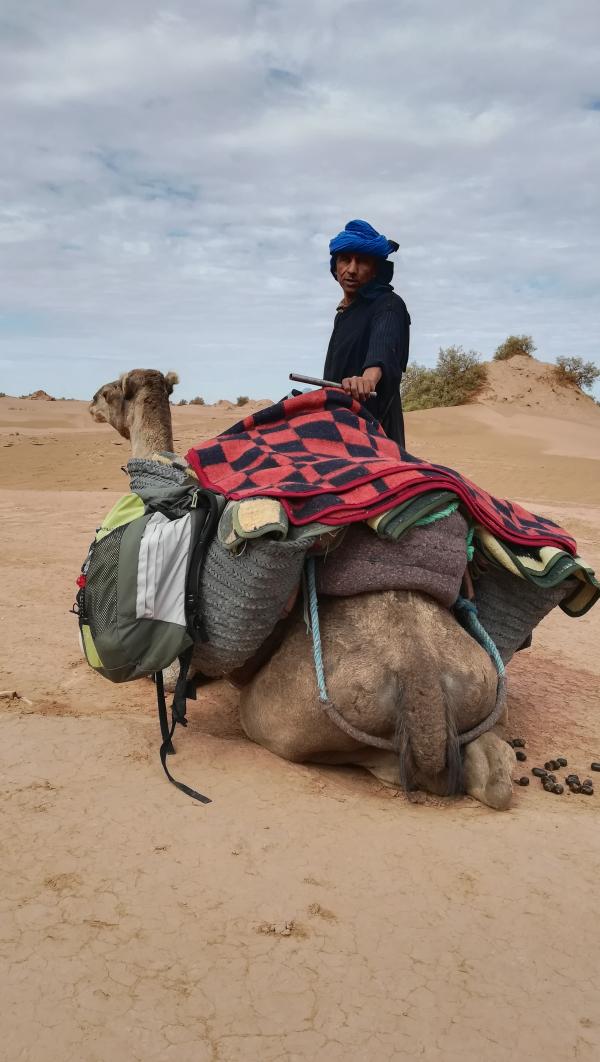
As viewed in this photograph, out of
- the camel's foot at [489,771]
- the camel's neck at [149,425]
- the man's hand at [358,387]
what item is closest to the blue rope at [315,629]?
the camel's foot at [489,771]

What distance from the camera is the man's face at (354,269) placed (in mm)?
4543

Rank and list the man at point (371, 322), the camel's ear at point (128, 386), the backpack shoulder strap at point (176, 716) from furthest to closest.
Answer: the camel's ear at point (128, 386) → the man at point (371, 322) → the backpack shoulder strap at point (176, 716)

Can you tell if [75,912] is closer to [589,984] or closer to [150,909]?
[150,909]

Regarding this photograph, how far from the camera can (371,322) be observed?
4551 mm

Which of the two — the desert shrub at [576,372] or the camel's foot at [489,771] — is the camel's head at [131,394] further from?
the desert shrub at [576,372]

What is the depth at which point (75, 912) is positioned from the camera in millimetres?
2240

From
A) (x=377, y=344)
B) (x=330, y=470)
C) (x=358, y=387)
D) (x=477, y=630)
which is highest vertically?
(x=377, y=344)

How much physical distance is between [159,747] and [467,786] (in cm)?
119

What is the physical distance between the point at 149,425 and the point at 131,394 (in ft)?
1.10

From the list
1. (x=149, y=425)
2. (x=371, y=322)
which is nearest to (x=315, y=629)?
(x=371, y=322)

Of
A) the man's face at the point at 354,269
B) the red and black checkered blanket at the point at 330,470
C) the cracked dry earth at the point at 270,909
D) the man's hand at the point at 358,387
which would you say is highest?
the man's face at the point at 354,269

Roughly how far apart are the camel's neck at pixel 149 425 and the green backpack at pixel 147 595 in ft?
8.49

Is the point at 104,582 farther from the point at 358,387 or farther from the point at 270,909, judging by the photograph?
the point at 358,387

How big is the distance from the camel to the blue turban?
2.13 metres
